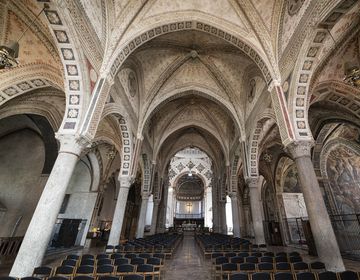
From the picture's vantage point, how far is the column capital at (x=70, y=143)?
234 inches

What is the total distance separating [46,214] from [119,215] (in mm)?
5413

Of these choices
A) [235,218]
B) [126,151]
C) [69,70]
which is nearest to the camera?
[69,70]

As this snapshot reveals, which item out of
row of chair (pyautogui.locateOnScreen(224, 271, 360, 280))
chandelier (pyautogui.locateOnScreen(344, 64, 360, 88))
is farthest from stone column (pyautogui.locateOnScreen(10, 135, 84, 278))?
chandelier (pyautogui.locateOnScreen(344, 64, 360, 88))

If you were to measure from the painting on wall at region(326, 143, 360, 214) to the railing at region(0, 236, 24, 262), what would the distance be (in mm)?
20128

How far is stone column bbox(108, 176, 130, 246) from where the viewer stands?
948cm

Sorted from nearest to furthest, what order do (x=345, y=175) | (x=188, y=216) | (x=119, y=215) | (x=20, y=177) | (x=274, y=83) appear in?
1. (x=274, y=83)
2. (x=119, y=215)
3. (x=20, y=177)
4. (x=345, y=175)
5. (x=188, y=216)

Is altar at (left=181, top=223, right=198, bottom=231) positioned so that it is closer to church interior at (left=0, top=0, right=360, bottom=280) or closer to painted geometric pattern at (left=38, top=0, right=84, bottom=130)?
church interior at (left=0, top=0, right=360, bottom=280)

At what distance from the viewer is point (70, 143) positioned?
6027mm

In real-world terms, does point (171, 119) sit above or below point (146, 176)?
above

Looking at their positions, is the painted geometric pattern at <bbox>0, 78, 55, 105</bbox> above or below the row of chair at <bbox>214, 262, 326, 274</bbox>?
above

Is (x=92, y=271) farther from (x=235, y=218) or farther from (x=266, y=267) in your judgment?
(x=235, y=218)

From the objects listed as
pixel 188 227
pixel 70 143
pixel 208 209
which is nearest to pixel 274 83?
pixel 70 143

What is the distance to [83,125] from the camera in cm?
630

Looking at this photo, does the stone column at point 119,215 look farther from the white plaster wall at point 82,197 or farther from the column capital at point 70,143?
the white plaster wall at point 82,197
